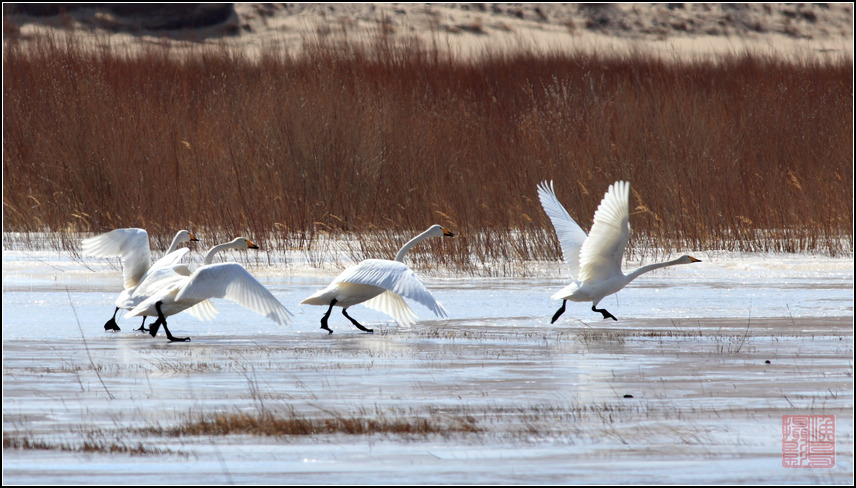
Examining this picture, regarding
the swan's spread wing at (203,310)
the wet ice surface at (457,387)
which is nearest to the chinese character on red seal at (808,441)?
the wet ice surface at (457,387)

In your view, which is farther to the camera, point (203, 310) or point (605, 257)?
point (605, 257)

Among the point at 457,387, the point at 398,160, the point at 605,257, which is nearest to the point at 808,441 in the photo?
the point at 457,387

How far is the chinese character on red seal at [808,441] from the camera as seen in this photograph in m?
4.54

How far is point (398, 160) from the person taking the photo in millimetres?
15852

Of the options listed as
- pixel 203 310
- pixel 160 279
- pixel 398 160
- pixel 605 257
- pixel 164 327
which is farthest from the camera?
pixel 398 160

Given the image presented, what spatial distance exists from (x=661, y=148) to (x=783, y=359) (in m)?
8.63

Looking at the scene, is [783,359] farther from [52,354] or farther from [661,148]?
[661,148]

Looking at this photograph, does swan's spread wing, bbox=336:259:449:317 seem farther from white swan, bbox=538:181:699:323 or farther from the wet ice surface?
white swan, bbox=538:181:699:323

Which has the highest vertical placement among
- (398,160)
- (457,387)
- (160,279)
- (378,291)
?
(457,387)

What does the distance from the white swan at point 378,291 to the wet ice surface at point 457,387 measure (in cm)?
16

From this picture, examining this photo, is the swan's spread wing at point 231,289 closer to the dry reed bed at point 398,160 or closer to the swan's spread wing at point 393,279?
the swan's spread wing at point 393,279

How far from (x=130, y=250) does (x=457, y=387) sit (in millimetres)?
4041

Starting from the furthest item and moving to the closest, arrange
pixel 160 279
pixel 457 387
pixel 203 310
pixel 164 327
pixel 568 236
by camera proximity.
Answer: pixel 568 236
pixel 203 310
pixel 160 279
pixel 164 327
pixel 457 387

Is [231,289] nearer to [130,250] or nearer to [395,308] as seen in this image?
[395,308]
